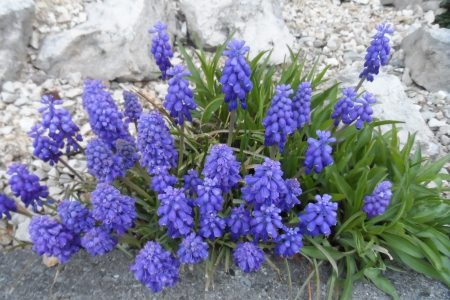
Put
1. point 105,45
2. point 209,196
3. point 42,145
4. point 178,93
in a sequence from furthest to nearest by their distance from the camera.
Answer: point 105,45 → point 42,145 → point 178,93 → point 209,196

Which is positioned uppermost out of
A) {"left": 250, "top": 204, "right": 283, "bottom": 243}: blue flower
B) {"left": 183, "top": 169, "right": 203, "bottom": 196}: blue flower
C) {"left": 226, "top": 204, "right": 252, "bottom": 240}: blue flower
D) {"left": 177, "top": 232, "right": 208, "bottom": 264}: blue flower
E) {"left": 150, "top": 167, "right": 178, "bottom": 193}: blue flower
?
{"left": 150, "top": 167, "right": 178, "bottom": 193}: blue flower

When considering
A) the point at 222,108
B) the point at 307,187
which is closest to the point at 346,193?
the point at 307,187

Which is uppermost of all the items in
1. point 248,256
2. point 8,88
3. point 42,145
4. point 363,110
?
point 363,110

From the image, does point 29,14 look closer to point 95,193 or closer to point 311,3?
point 95,193

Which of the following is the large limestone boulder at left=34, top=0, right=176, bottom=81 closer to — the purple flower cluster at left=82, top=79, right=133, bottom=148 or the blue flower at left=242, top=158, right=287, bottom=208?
the purple flower cluster at left=82, top=79, right=133, bottom=148

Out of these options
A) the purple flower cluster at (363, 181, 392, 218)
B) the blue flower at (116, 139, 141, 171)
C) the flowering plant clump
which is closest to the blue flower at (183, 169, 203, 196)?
the flowering plant clump

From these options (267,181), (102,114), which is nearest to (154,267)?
(267,181)

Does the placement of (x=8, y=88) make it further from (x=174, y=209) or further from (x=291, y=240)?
(x=291, y=240)
